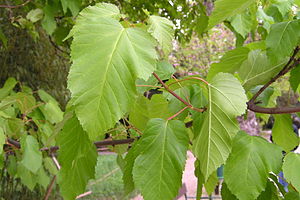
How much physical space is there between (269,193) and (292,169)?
6cm

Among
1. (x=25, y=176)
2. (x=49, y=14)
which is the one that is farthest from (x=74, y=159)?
(x=25, y=176)

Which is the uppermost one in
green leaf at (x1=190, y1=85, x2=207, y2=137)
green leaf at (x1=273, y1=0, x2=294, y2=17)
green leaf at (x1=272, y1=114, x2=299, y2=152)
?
green leaf at (x1=273, y1=0, x2=294, y2=17)

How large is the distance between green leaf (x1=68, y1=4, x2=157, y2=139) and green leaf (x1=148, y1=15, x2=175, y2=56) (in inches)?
1.7

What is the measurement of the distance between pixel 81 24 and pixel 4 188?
2690 mm

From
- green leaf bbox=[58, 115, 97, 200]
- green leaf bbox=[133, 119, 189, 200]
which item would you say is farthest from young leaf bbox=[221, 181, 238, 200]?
green leaf bbox=[58, 115, 97, 200]

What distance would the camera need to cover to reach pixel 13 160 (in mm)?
1771

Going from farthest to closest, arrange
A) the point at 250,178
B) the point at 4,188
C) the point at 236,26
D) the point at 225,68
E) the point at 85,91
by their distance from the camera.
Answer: the point at 4,188
the point at 236,26
the point at 225,68
the point at 250,178
the point at 85,91

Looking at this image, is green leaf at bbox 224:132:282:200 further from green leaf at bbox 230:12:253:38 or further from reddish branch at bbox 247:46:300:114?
green leaf at bbox 230:12:253:38

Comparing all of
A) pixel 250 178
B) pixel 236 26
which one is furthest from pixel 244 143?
pixel 236 26

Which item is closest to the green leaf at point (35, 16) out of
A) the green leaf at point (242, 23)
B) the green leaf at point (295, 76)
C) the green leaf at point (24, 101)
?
the green leaf at point (24, 101)

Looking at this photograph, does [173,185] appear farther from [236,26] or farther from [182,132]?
[236,26]

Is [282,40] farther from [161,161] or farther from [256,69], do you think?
[161,161]

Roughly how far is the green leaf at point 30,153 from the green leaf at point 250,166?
836mm

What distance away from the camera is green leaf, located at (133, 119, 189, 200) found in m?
0.54
